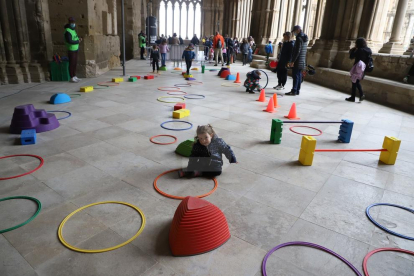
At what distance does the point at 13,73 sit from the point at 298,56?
9.33 metres

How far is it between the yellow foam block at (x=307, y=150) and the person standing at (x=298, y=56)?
5.75m

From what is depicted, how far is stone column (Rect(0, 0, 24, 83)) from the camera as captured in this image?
9.66 meters

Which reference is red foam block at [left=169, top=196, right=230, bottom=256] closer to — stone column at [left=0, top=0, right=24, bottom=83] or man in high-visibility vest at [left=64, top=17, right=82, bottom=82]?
man in high-visibility vest at [left=64, top=17, right=82, bottom=82]

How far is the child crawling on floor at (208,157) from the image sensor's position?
3.77 meters

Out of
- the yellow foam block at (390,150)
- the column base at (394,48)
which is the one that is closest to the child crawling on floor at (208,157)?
the yellow foam block at (390,150)

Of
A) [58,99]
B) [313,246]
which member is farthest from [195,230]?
[58,99]

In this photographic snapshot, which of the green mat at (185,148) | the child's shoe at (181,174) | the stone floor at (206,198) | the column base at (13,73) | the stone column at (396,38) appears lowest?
the stone floor at (206,198)


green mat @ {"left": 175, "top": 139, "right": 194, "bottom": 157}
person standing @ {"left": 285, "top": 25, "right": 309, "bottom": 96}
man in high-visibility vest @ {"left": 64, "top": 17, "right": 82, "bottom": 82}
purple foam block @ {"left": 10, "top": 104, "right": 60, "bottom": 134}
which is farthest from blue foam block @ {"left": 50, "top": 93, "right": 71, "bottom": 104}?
person standing @ {"left": 285, "top": 25, "right": 309, "bottom": 96}

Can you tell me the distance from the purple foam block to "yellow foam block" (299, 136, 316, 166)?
173 inches


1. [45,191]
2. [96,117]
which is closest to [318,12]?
[96,117]

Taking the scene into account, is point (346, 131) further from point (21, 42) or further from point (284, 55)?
point (21, 42)

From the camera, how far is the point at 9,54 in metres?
9.98

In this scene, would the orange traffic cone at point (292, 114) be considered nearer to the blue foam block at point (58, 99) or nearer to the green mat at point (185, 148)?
the green mat at point (185, 148)

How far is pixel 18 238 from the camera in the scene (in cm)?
262
